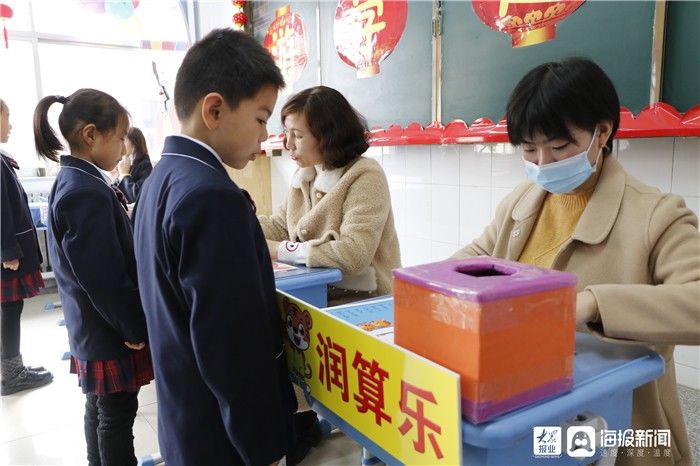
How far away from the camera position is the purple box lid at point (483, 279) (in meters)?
0.58

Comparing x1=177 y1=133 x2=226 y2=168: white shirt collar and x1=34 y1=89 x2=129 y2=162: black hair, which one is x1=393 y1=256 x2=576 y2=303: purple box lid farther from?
x1=34 y1=89 x2=129 y2=162: black hair

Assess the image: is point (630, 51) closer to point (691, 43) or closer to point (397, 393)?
point (691, 43)

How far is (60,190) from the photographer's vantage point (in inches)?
57.6

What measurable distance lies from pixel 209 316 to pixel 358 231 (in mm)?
841

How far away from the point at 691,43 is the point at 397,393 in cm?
171

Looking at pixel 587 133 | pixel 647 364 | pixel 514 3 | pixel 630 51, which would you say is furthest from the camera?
pixel 514 3

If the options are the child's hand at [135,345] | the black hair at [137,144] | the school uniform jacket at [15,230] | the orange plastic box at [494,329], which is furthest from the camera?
the black hair at [137,144]

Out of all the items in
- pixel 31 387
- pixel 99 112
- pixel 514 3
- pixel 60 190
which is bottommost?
pixel 31 387

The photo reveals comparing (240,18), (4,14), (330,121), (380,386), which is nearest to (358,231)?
(330,121)

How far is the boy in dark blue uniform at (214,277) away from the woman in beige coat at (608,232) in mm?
536

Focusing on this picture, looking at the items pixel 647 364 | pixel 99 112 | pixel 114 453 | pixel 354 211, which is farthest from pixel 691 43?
pixel 114 453

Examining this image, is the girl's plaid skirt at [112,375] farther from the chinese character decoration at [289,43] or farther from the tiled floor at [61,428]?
the chinese character decoration at [289,43]

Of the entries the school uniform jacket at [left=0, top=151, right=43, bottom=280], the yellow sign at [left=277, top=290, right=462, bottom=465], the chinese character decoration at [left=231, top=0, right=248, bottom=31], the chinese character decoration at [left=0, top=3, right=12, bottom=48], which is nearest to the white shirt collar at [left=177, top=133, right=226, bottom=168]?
the yellow sign at [left=277, top=290, right=462, bottom=465]

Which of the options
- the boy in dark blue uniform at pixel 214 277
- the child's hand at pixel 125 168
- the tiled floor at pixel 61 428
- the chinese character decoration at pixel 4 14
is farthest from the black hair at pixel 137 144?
the boy in dark blue uniform at pixel 214 277
